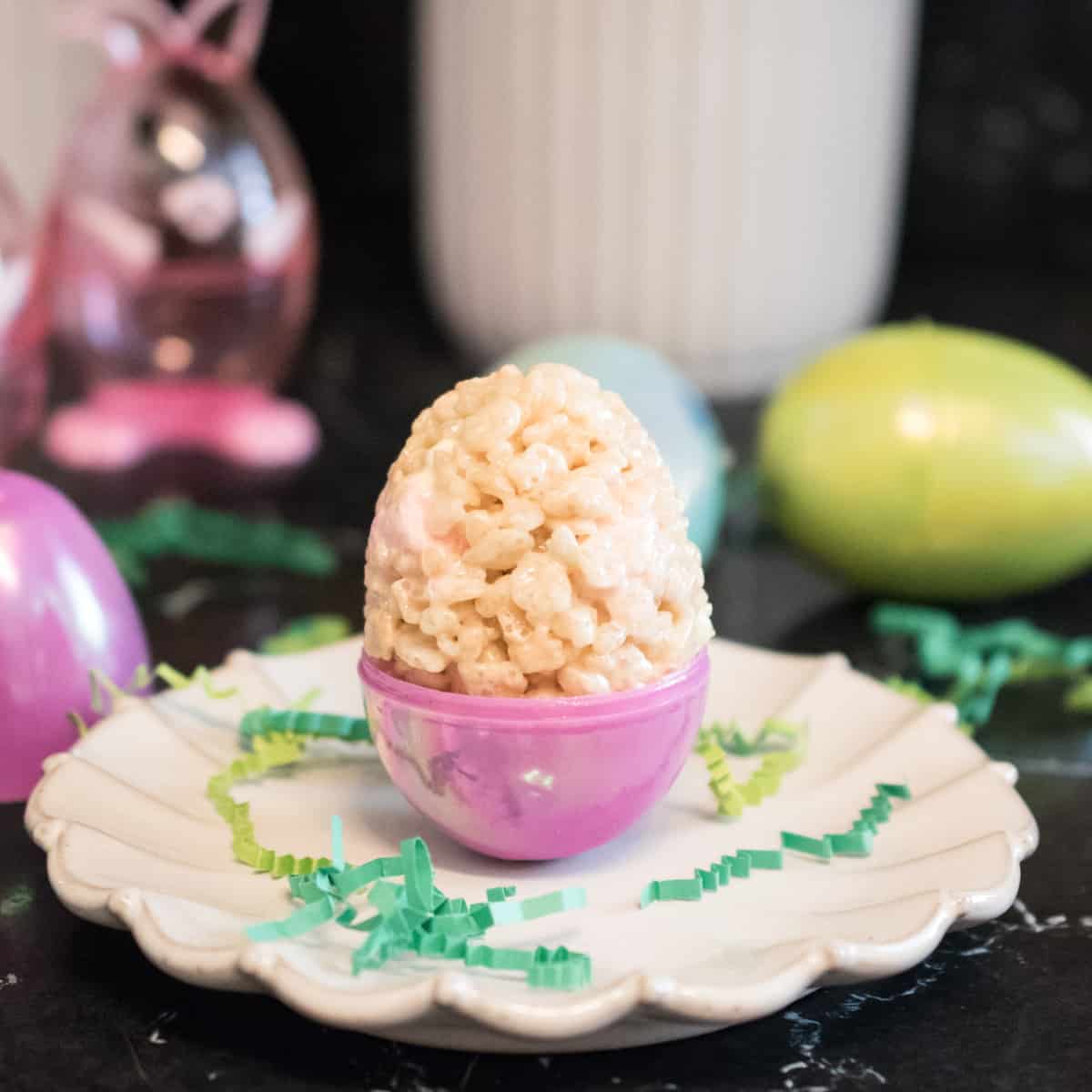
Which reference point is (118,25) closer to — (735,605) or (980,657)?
(735,605)

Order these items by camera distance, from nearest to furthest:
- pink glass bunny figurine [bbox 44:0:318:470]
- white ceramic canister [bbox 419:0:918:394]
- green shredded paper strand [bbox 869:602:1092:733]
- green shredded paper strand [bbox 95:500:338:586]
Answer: green shredded paper strand [bbox 869:602:1092:733]
green shredded paper strand [bbox 95:500:338:586]
pink glass bunny figurine [bbox 44:0:318:470]
white ceramic canister [bbox 419:0:918:394]

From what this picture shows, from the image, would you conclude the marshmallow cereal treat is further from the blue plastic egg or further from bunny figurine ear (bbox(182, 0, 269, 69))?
bunny figurine ear (bbox(182, 0, 269, 69))

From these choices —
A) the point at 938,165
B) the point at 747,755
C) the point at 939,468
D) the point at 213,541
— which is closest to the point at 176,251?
the point at 213,541

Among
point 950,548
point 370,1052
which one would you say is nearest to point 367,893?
point 370,1052

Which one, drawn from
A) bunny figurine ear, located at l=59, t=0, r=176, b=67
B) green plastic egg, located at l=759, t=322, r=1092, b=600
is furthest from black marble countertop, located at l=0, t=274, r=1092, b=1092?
bunny figurine ear, located at l=59, t=0, r=176, b=67

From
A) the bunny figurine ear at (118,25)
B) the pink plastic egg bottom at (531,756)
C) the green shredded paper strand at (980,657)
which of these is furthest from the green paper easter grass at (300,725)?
the bunny figurine ear at (118,25)

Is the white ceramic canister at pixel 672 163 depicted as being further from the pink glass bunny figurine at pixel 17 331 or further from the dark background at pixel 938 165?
the pink glass bunny figurine at pixel 17 331

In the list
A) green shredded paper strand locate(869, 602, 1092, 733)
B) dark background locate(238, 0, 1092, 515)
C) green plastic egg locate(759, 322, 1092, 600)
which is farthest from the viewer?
dark background locate(238, 0, 1092, 515)
